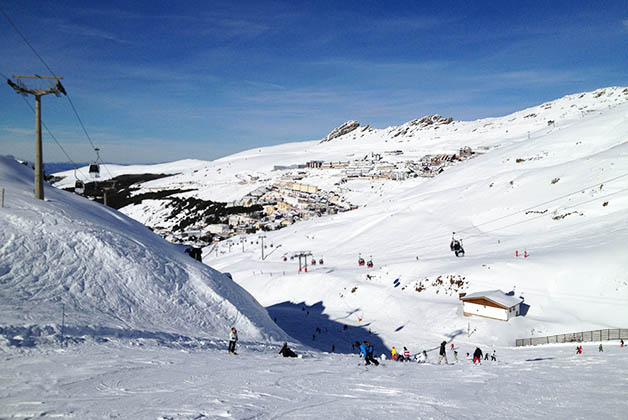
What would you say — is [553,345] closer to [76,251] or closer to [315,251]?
[76,251]

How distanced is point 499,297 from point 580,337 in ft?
17.9

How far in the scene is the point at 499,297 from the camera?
2678 cm

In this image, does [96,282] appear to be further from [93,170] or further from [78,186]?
[78,186]

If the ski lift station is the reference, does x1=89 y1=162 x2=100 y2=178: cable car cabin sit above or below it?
above

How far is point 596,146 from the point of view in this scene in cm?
6569

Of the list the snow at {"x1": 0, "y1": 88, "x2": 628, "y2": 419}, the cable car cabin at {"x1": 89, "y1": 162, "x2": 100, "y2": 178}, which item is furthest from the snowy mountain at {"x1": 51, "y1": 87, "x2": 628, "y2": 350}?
the cable car cabin at {"x1": 89, "y1": 162, "x2": 100, "y2": 178}

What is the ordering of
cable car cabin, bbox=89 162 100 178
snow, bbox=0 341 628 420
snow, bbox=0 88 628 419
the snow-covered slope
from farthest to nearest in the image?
cable car cabin, bbox=89 162 100 178 → the snow-covered slope → snow, bbox=0 88 628 419 → snow, bbox=0 341 628 420

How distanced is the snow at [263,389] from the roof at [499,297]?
13.6 metres

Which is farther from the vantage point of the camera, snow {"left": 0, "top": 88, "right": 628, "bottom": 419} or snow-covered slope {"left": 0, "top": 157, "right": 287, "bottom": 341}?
snow-covered slope {"left": 0, "top": 157, "right": 287, "bottom": 341}

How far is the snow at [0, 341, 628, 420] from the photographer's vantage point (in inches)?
278

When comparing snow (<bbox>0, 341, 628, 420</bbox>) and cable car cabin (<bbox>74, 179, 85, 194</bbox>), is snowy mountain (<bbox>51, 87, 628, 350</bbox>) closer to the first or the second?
snow (<bbox>0, 341, 628, 420</bbox>)

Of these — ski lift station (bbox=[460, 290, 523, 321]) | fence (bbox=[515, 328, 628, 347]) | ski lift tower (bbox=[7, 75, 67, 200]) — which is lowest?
fence (bbox=[515, 328, 628, 347])

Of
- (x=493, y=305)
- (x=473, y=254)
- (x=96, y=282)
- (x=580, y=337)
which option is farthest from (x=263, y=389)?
(x=473, y=254)

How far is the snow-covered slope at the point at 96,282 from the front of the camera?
12289 mm
